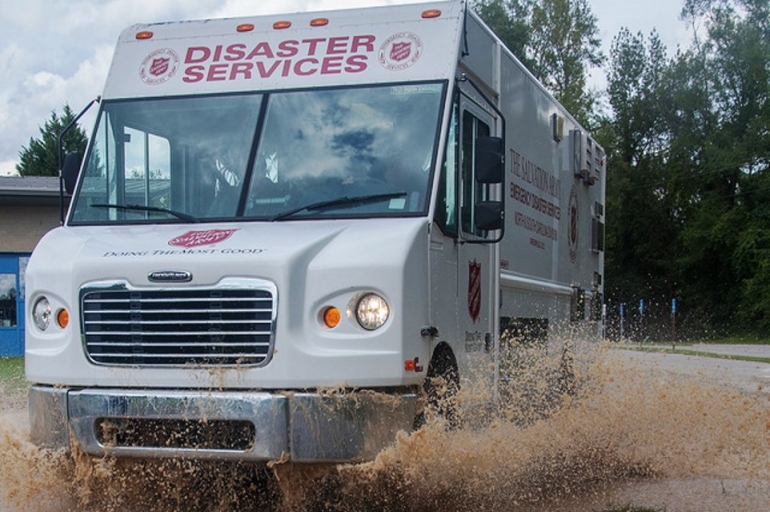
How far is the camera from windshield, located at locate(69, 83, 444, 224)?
6379 millimetres

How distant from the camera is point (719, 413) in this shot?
8.83 m

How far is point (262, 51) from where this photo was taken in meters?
7.11

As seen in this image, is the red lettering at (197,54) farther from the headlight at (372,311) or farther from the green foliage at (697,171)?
the green foliage at (697,171)

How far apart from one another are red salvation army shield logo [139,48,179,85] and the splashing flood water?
250cm

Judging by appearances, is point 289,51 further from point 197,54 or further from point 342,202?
point 342,202

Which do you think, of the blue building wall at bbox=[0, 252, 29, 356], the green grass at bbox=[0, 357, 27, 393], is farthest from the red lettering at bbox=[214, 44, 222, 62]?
the blue building wall at bbox=[0, 252, 29, 356]

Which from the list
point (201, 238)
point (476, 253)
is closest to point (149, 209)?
point (201, 238)

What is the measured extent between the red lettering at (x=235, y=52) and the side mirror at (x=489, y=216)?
1989 millimetres

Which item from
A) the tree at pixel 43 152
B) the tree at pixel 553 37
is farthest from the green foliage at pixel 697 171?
the tree at pixel 43 152

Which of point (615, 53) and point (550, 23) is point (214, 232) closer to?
point (550, 23)

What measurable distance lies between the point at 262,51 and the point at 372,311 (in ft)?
7.60

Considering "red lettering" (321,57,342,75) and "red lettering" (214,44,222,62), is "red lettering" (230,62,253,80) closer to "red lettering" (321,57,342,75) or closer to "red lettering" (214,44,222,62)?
"red lettering" (214,44,222,62)

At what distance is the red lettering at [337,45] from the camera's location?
6.93 m

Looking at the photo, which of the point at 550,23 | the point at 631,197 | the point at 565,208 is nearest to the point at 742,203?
the point at 631,197
